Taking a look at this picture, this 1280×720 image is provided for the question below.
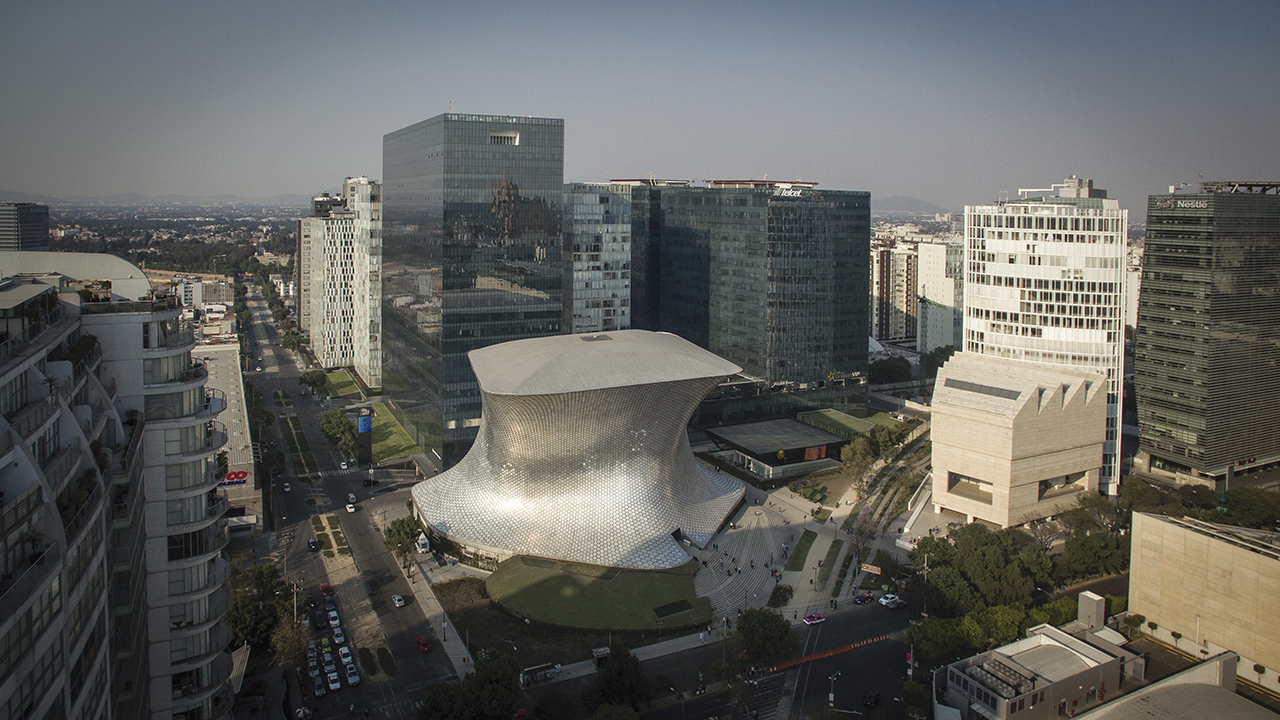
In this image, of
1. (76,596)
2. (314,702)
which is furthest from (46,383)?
(314,702)

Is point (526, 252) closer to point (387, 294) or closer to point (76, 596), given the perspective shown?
point (387, 294)

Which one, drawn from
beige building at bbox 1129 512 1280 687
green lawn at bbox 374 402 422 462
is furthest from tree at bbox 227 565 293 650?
beige building at bbox 1129 512 1280 687

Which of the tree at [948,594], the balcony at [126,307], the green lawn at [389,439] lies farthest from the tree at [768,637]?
the green lawn at [389,439]

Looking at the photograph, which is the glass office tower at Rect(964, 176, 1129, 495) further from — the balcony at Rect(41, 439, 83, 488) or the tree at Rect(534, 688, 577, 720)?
the balcony at Rect(41, 439, 83, 488)

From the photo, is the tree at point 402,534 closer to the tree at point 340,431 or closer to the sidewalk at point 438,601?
the sidewalk at point 438,601

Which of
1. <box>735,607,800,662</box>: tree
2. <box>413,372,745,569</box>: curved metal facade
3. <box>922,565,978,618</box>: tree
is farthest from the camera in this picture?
<box>413,372,745,569</box>: curved metal facade

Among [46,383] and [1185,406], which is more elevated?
[46,383]
